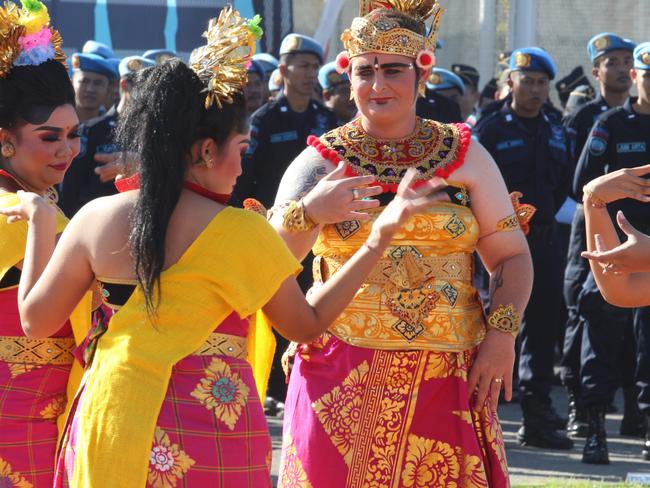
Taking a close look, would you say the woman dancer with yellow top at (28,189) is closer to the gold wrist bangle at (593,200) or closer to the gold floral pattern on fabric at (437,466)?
the gold floral pattern on fabric at (437,466)

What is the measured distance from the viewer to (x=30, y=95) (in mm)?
4148

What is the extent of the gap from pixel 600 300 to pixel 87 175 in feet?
11.1

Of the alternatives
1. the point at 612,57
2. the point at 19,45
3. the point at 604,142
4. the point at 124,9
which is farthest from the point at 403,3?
the point at 124,9

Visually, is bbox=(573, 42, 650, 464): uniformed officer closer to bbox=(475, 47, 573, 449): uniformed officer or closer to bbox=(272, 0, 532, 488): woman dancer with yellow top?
bbox=(475, 47, 573, 449): uniformed officer

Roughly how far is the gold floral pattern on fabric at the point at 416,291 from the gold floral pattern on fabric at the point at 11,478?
1.14m

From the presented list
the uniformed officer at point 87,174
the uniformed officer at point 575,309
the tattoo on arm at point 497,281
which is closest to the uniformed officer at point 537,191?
the uniformed officer at point 575,309

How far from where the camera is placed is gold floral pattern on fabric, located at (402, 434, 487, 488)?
4.34m

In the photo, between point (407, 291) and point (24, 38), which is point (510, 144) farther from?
point (24, 38)

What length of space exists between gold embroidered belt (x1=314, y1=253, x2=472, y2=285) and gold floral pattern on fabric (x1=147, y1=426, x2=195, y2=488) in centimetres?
132

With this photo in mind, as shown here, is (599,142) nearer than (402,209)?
No

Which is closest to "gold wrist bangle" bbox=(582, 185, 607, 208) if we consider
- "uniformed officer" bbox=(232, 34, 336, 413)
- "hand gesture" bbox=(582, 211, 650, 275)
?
"hand gesture" bbox=(582, 211, 650, 275)

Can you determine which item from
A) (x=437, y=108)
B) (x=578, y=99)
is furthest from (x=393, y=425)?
(x=578, y=99)

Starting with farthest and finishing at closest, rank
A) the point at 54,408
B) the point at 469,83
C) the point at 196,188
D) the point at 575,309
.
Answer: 1. the point at 469,83
2. the point at 575,309
3. the point at 54,408
4. the point at 196,188

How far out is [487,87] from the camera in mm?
12617
